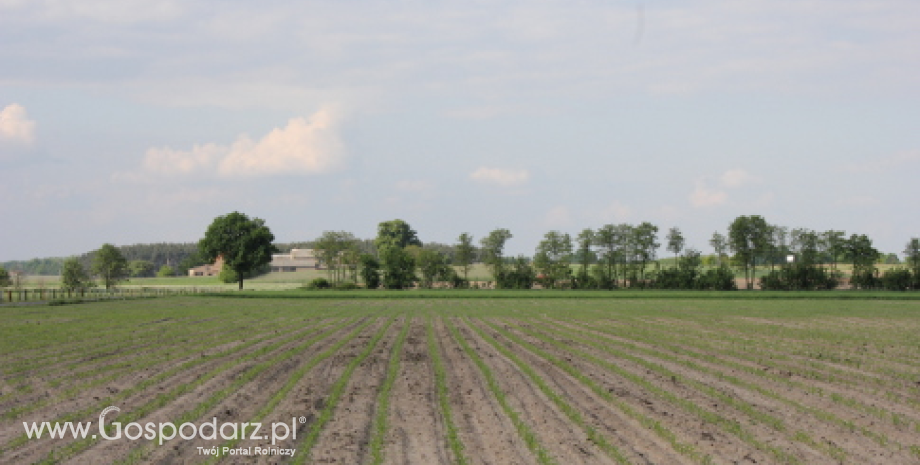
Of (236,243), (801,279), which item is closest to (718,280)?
(801,279)

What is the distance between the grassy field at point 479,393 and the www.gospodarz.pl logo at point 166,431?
0.53 ft

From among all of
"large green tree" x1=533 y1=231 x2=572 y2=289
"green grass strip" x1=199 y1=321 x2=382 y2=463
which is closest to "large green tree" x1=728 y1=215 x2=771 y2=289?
"large green tree" x1=533 y1=231 x2=572 y2=289

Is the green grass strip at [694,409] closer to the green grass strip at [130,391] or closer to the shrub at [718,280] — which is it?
the green grass strip at [130,391]

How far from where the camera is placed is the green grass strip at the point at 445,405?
13.1 meters

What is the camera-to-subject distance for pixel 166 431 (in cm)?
1490

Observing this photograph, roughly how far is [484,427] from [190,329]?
29159 mm

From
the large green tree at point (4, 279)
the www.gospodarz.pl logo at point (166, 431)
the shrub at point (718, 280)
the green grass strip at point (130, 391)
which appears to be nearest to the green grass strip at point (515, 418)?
the www.gospodarz.pl logo at point (166, 431)

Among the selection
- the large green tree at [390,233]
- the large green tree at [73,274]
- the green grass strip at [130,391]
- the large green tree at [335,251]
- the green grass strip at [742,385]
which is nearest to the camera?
the green grass strip at [742,385]

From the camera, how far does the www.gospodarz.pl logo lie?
47.1 feet

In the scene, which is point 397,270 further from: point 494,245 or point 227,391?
point 227,391

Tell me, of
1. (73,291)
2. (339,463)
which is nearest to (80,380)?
(339,463)

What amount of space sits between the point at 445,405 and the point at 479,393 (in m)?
1.79

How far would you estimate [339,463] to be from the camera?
1241 centimetres

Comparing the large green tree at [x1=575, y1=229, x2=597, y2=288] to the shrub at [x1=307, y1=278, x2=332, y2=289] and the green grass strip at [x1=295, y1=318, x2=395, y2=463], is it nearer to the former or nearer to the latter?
the shrub at [x1=307, y1=278, x2=332, y2=289]
